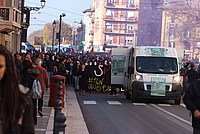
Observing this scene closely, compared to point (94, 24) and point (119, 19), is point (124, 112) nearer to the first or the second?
point (119, 19)

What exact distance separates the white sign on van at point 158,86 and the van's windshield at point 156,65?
46 centimetres

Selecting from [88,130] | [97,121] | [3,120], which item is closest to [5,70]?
[3,120]

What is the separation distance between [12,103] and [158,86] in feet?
66.6

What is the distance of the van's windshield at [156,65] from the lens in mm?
24859

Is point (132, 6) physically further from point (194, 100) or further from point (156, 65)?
point (194, 100)

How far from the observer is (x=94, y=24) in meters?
144

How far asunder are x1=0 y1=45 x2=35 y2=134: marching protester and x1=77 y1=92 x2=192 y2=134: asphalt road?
10024mm

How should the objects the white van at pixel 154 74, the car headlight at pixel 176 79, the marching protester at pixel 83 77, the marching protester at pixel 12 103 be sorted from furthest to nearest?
1. the marching protester at pixel 83 77
2. the car headlight at pixel 176 79
3. the white van at pixel 154 74
4. the marching protester at pixel 12 103

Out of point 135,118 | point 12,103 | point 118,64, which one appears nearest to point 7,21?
point 118,64

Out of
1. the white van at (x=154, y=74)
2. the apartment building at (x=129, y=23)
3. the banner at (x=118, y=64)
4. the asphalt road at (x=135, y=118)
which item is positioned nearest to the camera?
the asphalt road at (x=135, y=118)

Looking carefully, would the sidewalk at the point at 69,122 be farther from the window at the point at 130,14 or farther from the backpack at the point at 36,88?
the window at the point at 130,14

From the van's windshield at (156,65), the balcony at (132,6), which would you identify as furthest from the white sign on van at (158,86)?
the balcony at (132,6)

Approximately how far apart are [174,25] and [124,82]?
89308mm

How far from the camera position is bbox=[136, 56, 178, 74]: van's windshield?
24859 mm
